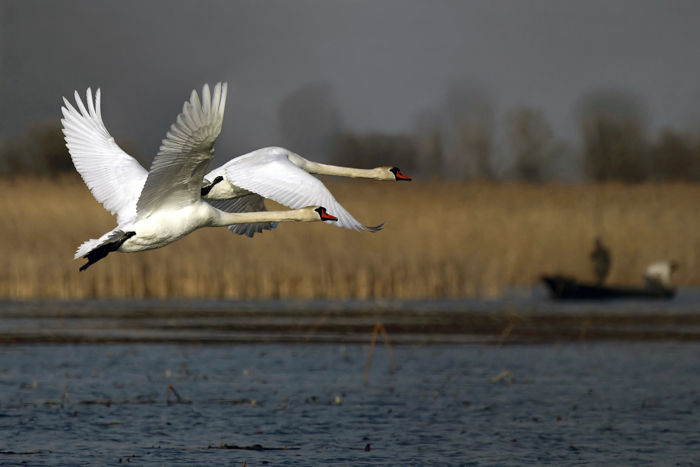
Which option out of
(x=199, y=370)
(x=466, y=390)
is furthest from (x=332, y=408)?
(x=199, y=370)

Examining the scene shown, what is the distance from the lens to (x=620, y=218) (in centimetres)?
2589

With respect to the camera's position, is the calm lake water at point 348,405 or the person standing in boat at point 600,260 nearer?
the calm lake water at point 348,405

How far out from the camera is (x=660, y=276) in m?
23.3

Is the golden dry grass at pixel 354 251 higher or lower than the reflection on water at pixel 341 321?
higher

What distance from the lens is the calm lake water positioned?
34.2 ft

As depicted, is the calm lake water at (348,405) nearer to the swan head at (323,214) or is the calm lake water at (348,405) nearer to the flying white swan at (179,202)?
the flying white swan at (179,202)

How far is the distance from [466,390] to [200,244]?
1001 cm

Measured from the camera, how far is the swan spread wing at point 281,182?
7547mm

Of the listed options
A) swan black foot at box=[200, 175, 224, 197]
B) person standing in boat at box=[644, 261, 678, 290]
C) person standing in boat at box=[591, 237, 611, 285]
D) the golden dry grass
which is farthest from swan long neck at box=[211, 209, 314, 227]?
person standing in boat at box=[644, 261, 678, 290]

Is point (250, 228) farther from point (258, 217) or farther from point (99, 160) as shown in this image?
point (99, 160)

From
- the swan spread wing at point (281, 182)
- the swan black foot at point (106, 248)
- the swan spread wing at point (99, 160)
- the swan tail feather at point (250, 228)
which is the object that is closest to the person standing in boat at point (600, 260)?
the swan spread wing at point (99, 160)

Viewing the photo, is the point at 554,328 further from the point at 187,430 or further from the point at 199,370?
the point at 187,430

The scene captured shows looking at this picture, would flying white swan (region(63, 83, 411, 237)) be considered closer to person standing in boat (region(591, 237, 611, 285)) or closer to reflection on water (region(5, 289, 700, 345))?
reflection on water (region(5, 289, 700, 345))

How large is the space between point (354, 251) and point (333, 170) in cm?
1405
